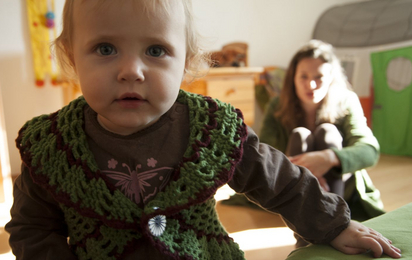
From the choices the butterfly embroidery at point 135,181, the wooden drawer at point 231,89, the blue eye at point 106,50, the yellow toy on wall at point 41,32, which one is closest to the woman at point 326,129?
the wooden drawer at point 231,89

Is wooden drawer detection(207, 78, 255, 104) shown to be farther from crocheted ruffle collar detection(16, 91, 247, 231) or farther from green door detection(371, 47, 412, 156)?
crocheted ruffle collar detection(16, 91, 247, 231)

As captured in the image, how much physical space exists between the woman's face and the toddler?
0.98 metres

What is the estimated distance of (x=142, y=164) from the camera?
644mm

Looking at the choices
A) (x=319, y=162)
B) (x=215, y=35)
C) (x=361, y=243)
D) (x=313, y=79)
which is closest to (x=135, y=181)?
(x=361, y=243)

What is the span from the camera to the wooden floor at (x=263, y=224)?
50.1 inches

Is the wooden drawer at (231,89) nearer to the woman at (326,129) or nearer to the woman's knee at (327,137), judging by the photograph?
the woman at (326,129)

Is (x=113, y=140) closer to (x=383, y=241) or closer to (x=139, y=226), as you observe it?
(x=139, y=226)

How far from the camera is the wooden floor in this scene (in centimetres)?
127

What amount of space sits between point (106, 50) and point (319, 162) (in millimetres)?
982

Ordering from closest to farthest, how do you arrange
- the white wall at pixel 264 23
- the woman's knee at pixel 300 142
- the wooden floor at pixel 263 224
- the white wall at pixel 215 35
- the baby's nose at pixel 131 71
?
1. the baby's nose at pixel 131 71
2. the wooden floor at pixel 263 224
3. the woman's knee at pixel 300 142
4. the white wall at pixel 215 35
5. the white wall at pixel 264 23

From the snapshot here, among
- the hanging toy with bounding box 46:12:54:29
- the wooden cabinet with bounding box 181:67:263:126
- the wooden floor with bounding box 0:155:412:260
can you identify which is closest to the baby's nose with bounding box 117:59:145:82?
the wooden floor with bounding box 0:155:412:260

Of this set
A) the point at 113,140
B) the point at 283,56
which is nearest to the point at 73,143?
the point at 113,140

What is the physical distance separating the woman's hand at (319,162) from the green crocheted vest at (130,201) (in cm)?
75

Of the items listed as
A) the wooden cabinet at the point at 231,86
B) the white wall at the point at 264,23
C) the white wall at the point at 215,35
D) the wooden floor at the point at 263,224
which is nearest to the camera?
the wooden floor at the point at 263,224
